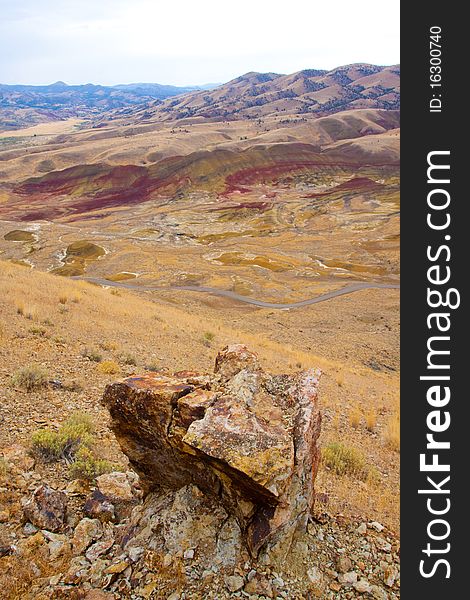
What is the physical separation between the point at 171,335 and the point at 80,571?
48.2 feet

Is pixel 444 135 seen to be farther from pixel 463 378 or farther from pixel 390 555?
pixel 390 555

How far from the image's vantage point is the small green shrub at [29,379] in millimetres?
10675

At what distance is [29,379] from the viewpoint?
10773 mm

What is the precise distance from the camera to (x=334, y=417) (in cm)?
1338

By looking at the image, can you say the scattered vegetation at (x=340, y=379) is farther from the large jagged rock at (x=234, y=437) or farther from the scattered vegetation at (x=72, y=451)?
the scattered vegetation at (x=72, y=451)

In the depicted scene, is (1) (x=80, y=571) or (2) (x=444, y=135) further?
(2) (x=444, y=135)

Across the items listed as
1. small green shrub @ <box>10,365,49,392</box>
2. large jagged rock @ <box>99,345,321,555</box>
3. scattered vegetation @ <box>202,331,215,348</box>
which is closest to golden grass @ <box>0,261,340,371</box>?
scattered vegetation @ <box>202,331,215,348</box>

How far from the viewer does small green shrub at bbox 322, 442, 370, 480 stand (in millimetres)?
9249

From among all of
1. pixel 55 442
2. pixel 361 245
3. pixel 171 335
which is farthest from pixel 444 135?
pixel 361 245

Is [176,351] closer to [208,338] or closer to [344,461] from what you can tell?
[208,338]

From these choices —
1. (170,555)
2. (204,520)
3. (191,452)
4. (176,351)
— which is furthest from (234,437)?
(176,351)

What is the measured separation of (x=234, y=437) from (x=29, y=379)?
7.83 m

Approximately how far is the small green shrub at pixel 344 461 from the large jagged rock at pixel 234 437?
3.72m

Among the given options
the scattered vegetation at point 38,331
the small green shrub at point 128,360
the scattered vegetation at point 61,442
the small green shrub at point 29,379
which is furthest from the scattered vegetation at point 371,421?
the scattered vegetation at point 38,331
